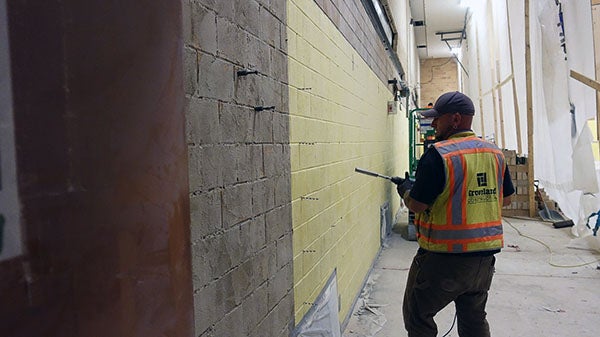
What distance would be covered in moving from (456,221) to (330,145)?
0.92 m

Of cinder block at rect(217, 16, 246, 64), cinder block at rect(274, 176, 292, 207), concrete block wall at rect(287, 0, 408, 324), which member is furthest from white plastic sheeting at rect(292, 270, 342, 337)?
cinder block at rect(217, 16, 246, 64)

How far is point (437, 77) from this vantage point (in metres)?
20.4

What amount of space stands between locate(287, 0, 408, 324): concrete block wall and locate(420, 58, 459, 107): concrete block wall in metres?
16.0

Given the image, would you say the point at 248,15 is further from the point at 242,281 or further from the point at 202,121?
the point at 242,281

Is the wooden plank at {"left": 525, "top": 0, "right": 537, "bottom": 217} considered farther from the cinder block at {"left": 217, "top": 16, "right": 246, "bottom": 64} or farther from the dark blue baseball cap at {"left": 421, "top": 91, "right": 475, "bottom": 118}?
the cinder block at {"left": 217, "top": 16, "right": 246, "bottom": 64}

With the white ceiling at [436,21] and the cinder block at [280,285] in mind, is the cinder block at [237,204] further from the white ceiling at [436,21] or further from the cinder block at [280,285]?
the white ceiling at [436,21]

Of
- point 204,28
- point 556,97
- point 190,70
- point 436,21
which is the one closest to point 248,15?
point 204,28

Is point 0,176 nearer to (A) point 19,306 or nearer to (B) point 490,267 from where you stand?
(A) point 19,306

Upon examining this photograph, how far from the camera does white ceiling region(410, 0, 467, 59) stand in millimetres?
13062

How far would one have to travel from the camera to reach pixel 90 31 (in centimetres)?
68

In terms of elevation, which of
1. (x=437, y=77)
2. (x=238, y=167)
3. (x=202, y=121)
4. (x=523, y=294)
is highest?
(x=437, y=77)

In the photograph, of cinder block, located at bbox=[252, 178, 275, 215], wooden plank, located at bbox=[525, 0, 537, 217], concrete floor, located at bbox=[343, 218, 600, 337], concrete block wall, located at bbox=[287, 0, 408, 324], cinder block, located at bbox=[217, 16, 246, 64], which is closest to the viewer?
cinder block, located at bbox=[217, 16, 246, 64]

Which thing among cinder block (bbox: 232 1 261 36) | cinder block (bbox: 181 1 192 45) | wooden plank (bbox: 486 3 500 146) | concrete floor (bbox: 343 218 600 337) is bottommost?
concrete floor (bbox: 343 218 600 337)

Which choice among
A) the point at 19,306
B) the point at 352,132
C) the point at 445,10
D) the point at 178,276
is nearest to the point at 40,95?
the point at 19,306
